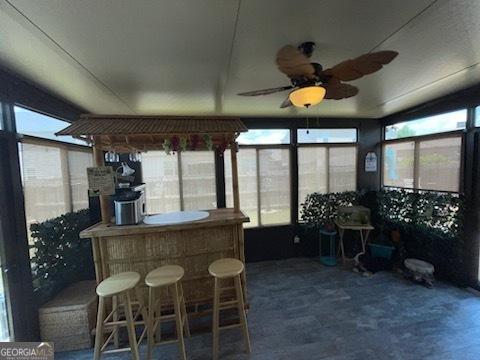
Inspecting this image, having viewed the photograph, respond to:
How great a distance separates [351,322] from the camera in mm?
2303

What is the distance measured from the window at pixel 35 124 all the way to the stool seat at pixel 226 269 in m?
2.14

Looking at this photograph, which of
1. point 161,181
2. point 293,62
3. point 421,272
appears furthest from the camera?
point 161,181

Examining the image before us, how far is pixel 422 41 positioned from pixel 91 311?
3.62 metres

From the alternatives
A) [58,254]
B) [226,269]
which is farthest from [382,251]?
[58,254]

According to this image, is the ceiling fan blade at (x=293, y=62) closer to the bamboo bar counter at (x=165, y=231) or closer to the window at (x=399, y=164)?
the bamboo bar counter at (x=165, y=231)

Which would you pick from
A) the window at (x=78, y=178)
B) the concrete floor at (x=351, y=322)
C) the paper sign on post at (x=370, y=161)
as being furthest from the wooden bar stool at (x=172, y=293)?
the paper sign on post at (x=370, y=161)

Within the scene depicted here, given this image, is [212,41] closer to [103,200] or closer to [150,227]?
[150,227]

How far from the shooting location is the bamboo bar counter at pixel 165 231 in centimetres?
202

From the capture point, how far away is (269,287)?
10.0 ft

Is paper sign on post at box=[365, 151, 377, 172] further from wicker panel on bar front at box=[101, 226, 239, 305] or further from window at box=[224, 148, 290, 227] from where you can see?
wicker panel on bar front at box=[101, 226, 239, 305]

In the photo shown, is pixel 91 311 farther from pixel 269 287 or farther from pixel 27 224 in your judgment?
pixel 269 287

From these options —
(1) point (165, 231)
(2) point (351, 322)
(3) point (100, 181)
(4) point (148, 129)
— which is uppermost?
(4) point (148, 129)

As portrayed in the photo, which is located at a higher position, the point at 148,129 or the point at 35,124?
the point at 35,124

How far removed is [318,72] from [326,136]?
2.71 m
